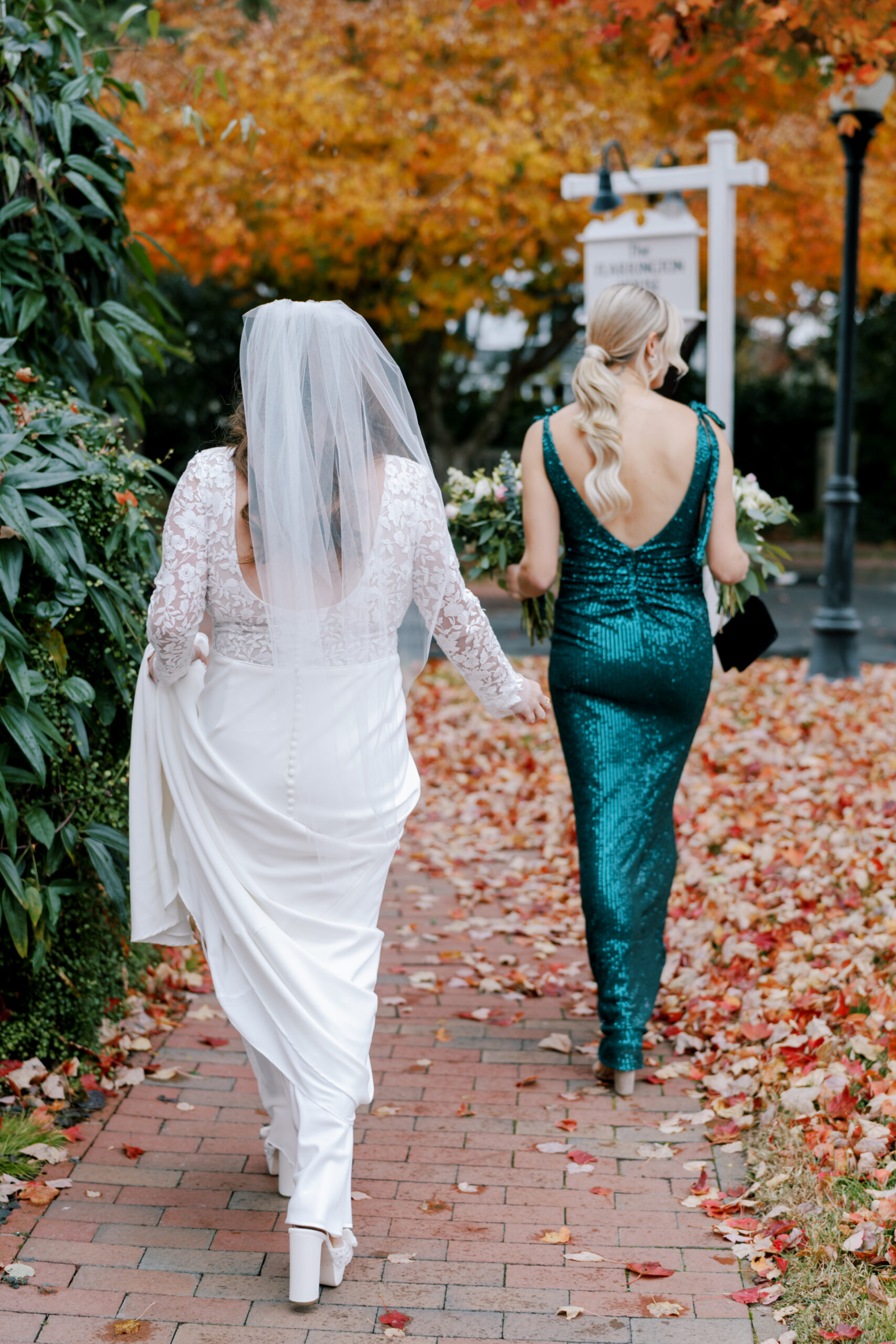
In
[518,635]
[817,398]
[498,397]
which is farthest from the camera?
[817,398]

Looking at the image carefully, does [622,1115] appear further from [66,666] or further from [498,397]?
[498,397]

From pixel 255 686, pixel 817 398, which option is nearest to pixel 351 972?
pixel 255 686

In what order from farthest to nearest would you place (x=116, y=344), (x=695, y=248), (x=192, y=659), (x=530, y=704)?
(x=695, y=248)
(x=116, y=344)
(x=530, y=704)
(x=192, y=659)

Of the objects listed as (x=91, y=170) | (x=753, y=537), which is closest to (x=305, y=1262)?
(x=753, y=537)

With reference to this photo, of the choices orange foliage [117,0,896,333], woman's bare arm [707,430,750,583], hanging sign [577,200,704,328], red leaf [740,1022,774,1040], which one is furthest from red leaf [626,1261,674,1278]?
orange foliage [117,0,896,333]

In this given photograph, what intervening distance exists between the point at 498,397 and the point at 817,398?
7948 millimetres

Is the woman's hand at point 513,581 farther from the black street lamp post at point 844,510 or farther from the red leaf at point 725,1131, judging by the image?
the black street lamp post at point 844,510

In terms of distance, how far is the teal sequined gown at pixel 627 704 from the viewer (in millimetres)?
3957

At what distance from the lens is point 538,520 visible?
13.0 feet

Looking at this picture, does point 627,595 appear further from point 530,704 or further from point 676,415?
point 530,704

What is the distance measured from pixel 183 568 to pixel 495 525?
177cm

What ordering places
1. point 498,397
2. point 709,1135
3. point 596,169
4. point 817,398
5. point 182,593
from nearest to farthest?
1. point 182,593
2. point 709,1135
3. point 596,169
4. point 498,397
5. point 817,398

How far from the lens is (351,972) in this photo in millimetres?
3053

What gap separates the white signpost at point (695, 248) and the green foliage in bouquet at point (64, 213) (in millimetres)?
4341
